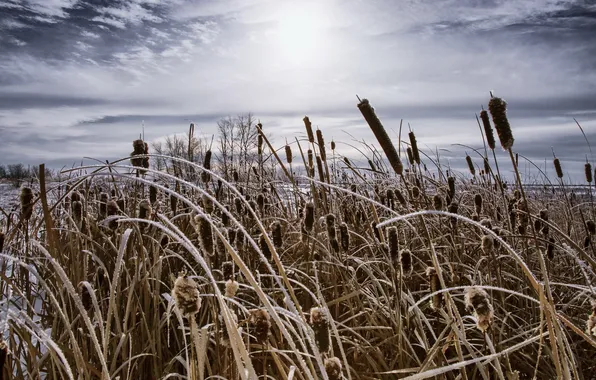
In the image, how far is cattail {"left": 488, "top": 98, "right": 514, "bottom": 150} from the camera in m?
1.40

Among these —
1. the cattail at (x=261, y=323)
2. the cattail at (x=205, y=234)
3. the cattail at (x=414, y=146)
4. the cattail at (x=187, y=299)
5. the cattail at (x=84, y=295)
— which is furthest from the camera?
the cattail at (x=414, y=146)

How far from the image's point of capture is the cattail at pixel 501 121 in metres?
1.40

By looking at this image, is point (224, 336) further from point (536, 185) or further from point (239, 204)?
point (536, 185)

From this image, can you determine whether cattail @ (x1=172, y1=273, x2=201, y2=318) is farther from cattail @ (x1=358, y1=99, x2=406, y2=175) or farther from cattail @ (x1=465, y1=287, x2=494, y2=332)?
cattail @ (x1=358, y1=99, x2=406, y2=175)


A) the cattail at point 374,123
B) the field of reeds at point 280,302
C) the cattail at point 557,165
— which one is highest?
the cattail at point 374,123

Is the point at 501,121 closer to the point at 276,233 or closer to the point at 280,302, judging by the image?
the point at 276,233

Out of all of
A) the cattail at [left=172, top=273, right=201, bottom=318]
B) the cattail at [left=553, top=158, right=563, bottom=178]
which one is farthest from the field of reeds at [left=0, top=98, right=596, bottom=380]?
the cattail at [left=553, top=158, right=563, bottom=178]

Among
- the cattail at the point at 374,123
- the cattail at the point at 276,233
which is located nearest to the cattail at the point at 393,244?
the cattail at the point at 374,123

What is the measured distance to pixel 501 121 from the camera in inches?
55.8

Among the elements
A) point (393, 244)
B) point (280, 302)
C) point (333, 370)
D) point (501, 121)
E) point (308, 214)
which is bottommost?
point (280, 302)

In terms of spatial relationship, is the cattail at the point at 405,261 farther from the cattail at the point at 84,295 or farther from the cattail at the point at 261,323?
the cattail at the point at 84,295

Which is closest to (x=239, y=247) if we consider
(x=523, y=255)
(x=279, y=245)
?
(x=279, y=245)

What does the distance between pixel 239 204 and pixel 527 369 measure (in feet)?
5.96

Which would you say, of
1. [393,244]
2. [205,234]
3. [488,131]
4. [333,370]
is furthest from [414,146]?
[333,370]
